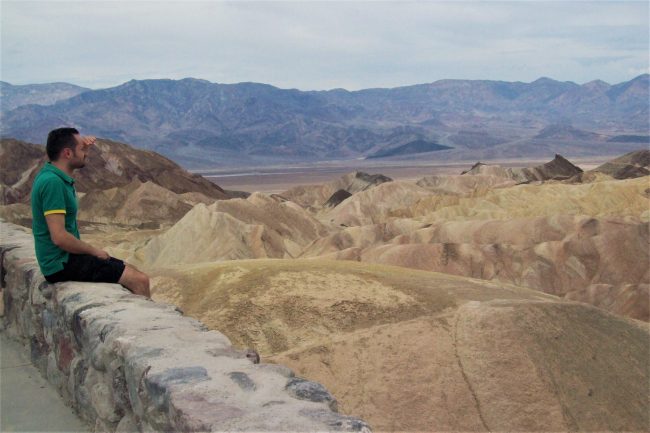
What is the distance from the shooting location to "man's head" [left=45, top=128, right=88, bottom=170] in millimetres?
5457

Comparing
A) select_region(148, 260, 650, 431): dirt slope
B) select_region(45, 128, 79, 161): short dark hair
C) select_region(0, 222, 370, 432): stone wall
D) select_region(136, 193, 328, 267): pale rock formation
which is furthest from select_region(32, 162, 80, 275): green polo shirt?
select_region(136, 193, 328, 267): pale rock formation

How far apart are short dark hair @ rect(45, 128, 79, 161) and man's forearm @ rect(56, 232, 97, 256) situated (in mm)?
685

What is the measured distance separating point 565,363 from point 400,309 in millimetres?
3887

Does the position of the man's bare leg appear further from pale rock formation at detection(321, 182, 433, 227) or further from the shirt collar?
pale rock formation at detection(321, 182, 433, 227)

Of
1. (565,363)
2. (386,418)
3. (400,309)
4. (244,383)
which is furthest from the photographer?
(400,309)

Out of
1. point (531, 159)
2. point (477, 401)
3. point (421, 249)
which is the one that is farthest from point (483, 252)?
point (531, 159)

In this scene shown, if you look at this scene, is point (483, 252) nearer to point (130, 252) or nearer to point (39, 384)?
point (130, 252)

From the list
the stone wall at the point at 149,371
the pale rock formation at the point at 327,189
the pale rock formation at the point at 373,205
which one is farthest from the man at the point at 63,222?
the pale rock formation at the point at 327,189

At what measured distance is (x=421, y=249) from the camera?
3164 cm

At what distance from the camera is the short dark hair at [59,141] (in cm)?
545

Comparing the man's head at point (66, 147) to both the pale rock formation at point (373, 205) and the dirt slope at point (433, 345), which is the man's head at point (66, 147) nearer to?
the dirt slope at point (433, 345)

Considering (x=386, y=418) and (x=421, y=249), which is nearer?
(x=386, y=418)

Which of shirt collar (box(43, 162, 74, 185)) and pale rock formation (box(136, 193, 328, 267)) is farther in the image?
pale rock formation (box(136, 193, 328, 267))

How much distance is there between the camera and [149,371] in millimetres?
3963
